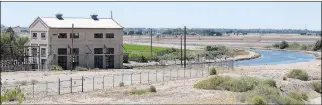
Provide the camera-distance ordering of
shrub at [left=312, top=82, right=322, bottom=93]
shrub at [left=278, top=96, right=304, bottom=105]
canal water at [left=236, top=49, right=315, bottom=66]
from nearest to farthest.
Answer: shrub at [left=278, top=96, right=304, bottom=105] < shrub at [left=312, top=82, right=322, bottom=93] < canal water at [left=236, top=49, right=315, bottom=66]

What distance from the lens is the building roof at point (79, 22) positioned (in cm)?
6172

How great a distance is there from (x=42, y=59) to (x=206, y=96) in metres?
30.6

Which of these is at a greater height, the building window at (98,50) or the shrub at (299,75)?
the building window at (98,50)

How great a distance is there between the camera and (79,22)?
64.2 m

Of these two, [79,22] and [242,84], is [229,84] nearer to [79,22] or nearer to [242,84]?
[242,84]

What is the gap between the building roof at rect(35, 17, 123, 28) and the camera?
61719 mm

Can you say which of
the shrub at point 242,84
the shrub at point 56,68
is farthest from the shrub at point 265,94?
the shrub at point 56,68

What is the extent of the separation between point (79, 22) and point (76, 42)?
3.22 metres

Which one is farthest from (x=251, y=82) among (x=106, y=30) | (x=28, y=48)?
(x=28, y=48)

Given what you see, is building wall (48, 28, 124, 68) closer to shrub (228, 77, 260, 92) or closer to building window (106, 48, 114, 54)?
building window (106, 48, 114, 54)

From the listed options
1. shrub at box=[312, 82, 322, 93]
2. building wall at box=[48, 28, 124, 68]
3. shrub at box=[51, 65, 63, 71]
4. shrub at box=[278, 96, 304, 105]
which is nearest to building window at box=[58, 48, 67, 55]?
building wall at box=[48, 28, 124, 68]

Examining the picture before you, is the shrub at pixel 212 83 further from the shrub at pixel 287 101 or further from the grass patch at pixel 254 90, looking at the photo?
the shrub at pixel 287 101

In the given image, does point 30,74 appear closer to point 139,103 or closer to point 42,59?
point 42,59

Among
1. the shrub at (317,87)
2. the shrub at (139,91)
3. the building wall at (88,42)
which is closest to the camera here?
the shrub at (139,91)
